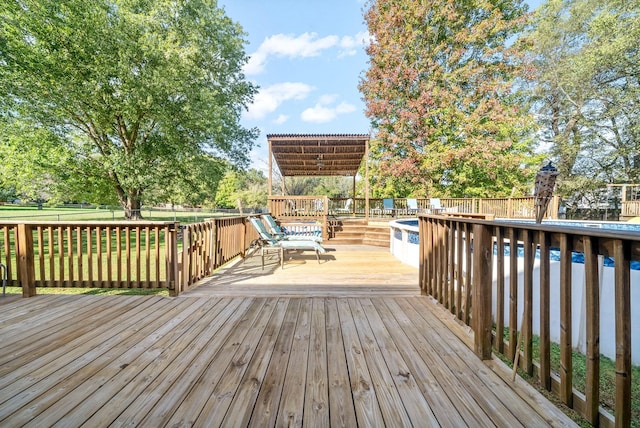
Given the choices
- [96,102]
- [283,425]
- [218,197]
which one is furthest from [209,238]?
[218,197]

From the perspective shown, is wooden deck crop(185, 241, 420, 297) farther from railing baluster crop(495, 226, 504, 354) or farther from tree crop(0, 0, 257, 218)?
tree crop(0, 0, 257, 218)

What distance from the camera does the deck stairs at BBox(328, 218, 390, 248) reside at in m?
8.39

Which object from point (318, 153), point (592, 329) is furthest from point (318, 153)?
point (592, 329)

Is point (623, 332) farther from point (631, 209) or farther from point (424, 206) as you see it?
point (631, 209)

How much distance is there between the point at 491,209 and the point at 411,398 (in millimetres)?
13558

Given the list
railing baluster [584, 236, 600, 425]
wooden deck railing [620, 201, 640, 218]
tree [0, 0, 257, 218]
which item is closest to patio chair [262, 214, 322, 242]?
railing baluster [584, 236, 600, 425]

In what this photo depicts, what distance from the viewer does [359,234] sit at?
909 cm

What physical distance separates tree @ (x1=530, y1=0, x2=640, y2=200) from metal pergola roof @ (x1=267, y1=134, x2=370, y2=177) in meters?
13.3

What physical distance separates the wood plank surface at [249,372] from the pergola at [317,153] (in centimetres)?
706

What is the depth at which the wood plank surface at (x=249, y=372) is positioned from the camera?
136 centimetres

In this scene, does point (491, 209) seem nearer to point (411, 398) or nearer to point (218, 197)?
point (411, 398)

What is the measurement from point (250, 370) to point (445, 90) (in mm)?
15715

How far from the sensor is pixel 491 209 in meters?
12.8

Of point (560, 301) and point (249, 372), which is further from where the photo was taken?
point (249, 372)
